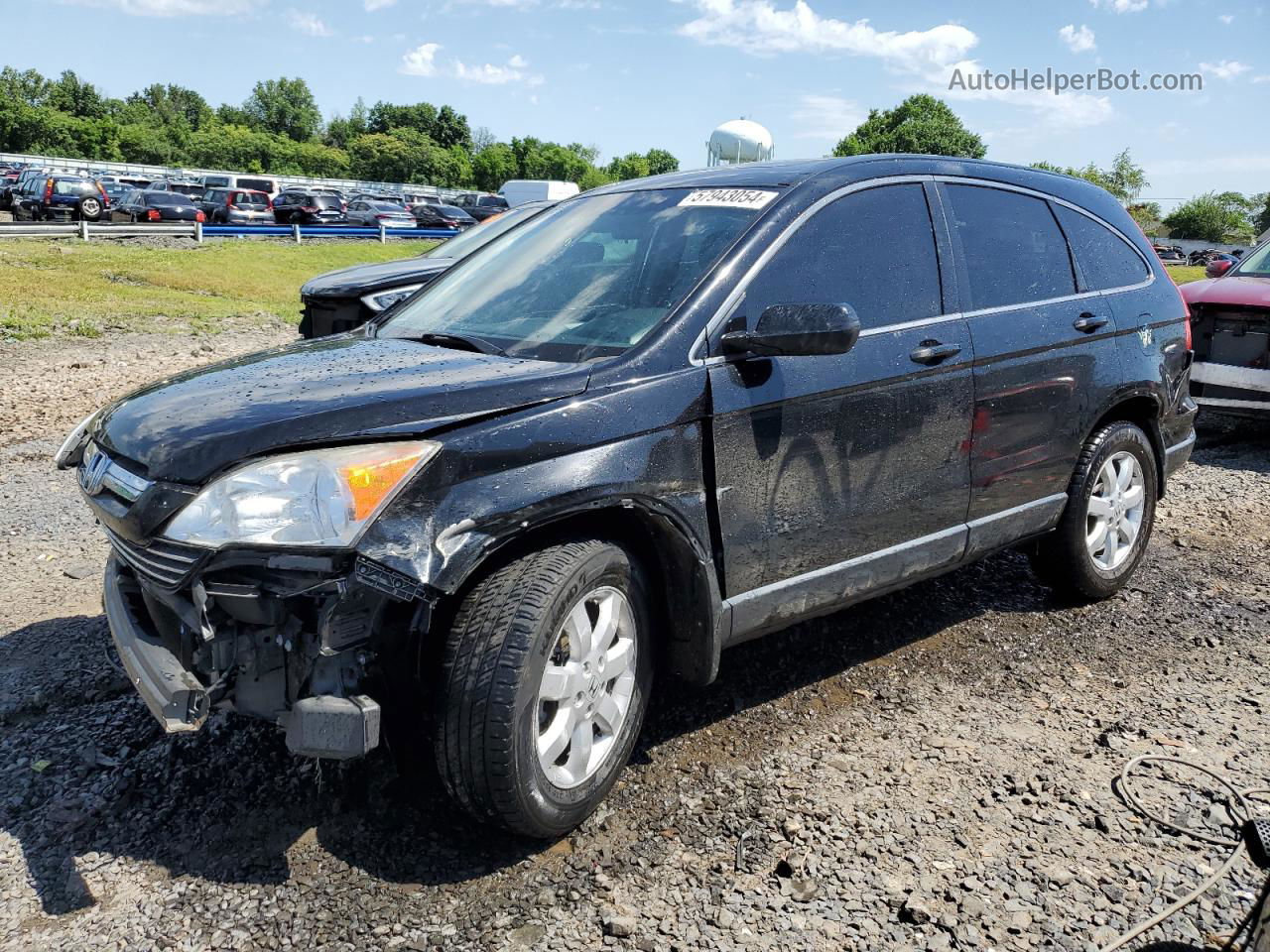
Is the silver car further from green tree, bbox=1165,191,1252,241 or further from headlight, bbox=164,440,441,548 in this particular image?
green tree, bbox=1165,191,1252,241

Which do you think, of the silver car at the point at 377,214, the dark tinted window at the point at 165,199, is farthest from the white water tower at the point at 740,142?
the dark tinted window at the point at 165,199

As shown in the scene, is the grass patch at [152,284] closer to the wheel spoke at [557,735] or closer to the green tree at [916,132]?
the wheel spoke at [557,735]

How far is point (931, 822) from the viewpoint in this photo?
3137 millimetres

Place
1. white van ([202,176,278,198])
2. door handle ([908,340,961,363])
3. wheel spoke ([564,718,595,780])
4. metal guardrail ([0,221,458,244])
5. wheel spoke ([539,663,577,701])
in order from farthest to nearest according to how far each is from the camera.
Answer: white van ([202,176,278,198]) → metal guardrail ([0,221,458,244]) → door handle ([908,340,961,363]) → wheel spoke ([564,718,595,780]) → wheel spoke ([539,663,577,701])

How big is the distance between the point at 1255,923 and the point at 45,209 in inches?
1457

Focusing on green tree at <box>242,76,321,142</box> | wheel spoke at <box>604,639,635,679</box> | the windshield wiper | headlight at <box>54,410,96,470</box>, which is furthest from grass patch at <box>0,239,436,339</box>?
green tree at <box>242,76,321,142</box>

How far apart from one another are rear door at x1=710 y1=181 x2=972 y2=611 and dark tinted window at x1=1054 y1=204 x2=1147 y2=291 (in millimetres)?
1040

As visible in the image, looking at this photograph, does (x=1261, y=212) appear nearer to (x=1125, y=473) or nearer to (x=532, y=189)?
(x=532, y=189)

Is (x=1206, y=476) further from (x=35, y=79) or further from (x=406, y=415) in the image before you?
(x=35, y=79)

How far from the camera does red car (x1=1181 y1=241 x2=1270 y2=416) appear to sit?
823 centimetres

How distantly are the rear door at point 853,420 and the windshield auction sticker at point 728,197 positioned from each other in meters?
0.18

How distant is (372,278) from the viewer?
340 inches

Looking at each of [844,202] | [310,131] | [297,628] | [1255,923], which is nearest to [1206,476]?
[844,202]

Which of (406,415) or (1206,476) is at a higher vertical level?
(406,415)
